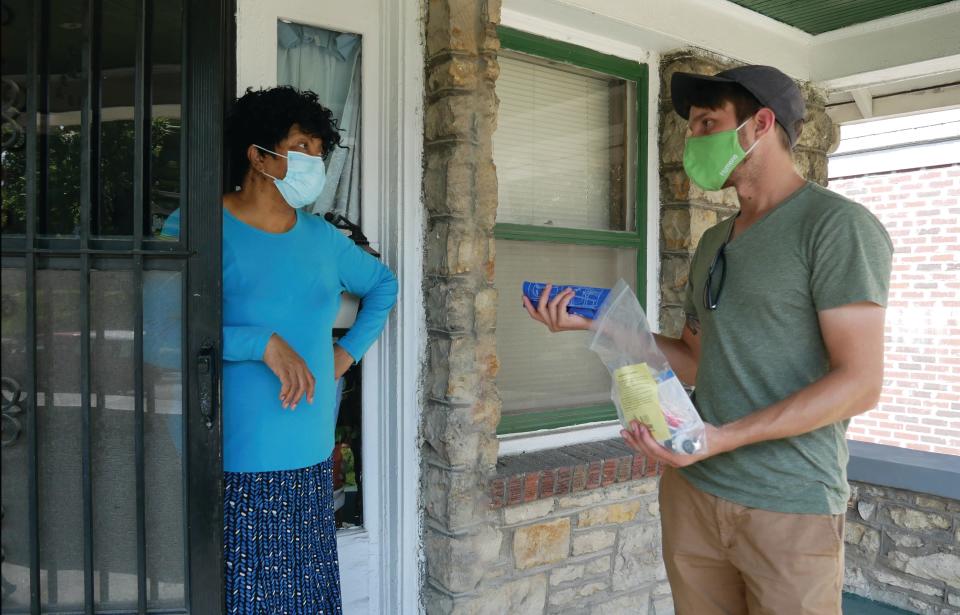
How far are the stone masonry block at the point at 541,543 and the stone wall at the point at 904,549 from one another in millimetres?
2223

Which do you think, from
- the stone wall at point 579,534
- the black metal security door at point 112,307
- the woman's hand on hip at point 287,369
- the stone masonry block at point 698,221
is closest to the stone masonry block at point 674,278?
the stone masonry block at point 698,221

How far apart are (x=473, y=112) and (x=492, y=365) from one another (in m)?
0.95

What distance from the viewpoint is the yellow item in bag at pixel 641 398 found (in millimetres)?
1684

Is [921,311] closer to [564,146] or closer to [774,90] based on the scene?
[564,146]

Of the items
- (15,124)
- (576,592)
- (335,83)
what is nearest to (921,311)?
(576,592)

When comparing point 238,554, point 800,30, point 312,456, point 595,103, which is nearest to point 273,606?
point 238,554

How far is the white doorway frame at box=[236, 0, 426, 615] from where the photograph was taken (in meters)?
2.78

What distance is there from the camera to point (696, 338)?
2.16 m

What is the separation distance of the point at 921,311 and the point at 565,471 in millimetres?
7158

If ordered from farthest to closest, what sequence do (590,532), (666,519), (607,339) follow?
(590,532) < (666,519) < (607,339)

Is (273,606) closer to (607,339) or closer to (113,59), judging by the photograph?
(607,339)

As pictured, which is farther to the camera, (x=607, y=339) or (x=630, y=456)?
(x=630, y=456)

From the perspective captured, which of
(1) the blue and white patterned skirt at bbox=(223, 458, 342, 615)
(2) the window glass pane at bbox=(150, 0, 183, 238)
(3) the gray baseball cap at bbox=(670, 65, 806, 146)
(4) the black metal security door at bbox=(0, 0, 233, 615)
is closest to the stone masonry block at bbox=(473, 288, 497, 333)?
(1) the blue and white patterned skirt at bbox=(223, 458, 342, 615)

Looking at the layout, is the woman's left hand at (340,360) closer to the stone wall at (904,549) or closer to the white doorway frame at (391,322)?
the white doorway frame at (391,322)
